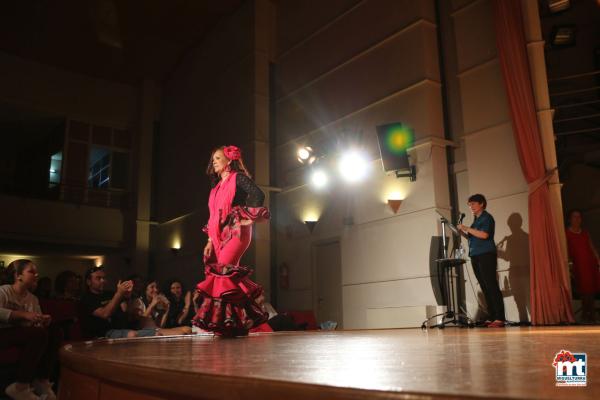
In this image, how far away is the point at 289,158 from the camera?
9.38 m

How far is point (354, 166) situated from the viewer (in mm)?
7734

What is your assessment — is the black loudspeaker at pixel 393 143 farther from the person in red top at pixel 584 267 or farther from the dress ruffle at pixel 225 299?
the dress ruffle at pixel 225 299

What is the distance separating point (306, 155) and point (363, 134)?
1.23 meters

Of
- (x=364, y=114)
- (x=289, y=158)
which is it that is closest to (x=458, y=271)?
(x=364, y=114)

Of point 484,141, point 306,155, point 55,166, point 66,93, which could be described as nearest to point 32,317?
point 484,141

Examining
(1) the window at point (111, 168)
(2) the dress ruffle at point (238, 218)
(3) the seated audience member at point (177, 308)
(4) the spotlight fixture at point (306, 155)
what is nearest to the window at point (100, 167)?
(1) the window at point (111, 168)

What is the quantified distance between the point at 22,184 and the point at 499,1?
576 inches

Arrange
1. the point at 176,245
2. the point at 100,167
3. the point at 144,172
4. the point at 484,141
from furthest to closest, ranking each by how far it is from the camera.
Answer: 1. the point at 100,167
2. the point at 144,172
3. the point at 176,245
4. the point at 484,141

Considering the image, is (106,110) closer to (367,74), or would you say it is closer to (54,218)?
(54,218)

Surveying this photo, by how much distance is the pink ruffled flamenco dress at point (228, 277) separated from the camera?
294cm

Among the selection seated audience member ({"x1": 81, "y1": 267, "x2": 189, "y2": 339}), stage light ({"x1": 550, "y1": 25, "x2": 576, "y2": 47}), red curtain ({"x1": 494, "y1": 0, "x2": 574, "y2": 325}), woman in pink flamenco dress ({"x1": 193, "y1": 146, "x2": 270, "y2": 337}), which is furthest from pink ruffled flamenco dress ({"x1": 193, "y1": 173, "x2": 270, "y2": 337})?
stage light ({"x1": 550, "y1": 25, "x2": 576, "y2": 47})

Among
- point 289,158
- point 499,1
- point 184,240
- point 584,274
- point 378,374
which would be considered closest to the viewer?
point 378,374

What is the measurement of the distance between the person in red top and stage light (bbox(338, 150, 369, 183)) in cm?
306

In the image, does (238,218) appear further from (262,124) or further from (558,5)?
(262,124)
